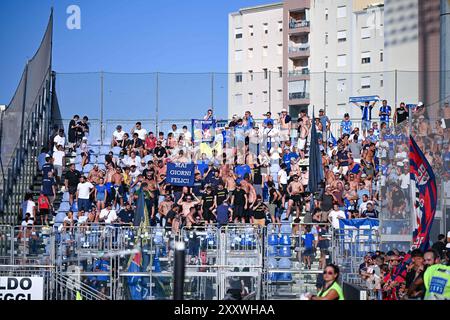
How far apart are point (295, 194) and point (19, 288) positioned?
698 cm

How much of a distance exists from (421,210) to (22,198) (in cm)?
933

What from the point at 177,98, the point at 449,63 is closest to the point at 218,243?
the point at 449,63

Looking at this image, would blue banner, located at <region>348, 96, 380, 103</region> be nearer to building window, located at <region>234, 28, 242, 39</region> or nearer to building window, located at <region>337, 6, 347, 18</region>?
building window, located at <region>337, 6, 347, 18</region>

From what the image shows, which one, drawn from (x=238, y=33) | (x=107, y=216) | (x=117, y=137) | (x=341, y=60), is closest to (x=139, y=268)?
(x=107, y=216)

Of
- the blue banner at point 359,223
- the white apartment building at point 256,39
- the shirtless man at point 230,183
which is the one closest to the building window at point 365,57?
the white apartment building at point 256,39

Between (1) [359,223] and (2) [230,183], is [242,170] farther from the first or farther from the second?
(1) [359,223]

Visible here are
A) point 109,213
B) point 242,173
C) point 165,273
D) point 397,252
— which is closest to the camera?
point 397,252

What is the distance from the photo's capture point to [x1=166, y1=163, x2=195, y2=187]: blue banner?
17109mm

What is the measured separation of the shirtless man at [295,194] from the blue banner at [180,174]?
1.72m

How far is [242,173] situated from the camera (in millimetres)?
17406

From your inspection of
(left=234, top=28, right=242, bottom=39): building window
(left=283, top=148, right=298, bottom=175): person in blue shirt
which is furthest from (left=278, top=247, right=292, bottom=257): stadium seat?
(left=234, top=28, right=242, bottom=39): building window

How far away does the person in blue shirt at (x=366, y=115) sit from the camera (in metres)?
19.4
